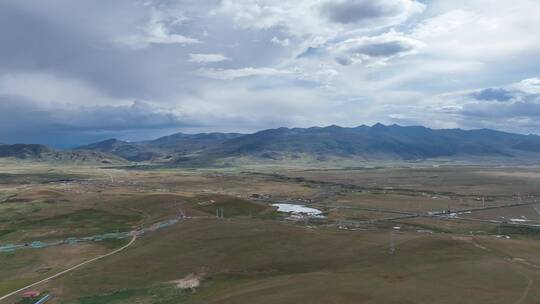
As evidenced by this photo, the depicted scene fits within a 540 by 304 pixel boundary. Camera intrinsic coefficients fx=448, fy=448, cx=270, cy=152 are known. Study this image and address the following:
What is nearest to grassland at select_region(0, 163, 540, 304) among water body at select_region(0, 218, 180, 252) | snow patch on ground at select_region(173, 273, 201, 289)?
snow patch on ground at select_region(173, 273, 201, 289)

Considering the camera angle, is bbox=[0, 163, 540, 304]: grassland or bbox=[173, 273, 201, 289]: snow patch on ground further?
bbox=[173, 273, 201, 289]: snow patch on ground

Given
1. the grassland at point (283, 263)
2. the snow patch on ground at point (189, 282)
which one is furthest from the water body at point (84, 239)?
the snow patch on ground at point (189, 282)

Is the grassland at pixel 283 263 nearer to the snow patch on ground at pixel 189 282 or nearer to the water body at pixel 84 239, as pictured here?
the snow patch on ground at pixel 189 282

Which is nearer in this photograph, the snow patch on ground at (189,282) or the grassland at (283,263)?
the grassland at (283,263)

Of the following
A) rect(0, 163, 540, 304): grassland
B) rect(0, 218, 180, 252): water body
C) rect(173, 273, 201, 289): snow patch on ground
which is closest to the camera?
rect(0, 163, 540, 304): grassland

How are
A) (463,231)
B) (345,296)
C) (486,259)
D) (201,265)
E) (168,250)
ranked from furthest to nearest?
(463,231) → (168,250) → (201,265) → (486,259) → (345,296)

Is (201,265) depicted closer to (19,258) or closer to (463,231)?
(19,258)

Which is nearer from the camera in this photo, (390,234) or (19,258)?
(19,258)

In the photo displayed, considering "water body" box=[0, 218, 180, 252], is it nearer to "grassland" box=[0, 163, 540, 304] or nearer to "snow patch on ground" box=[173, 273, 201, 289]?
"grassland" box=[0, 163, 540, 304]

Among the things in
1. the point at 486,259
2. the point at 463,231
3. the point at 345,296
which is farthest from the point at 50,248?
the point at 463,231

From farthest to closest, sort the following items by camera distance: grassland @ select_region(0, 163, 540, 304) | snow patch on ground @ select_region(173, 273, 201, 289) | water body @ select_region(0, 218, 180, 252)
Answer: water body @ select_region(0, 218, 180, 252)
snow patch on ground @ select_region(173, 273, 201, 289)
grassland @ select_region(0, 163, 540, 304)

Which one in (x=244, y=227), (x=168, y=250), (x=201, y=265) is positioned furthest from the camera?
(x=244, y=227)
